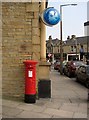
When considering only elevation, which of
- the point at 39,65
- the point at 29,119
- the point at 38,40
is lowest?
the point at 29,119

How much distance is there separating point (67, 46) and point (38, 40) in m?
85.4

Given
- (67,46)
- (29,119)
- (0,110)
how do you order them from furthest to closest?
(67,46) → (0,110) → (29,119)

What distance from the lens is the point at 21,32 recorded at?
11336mm

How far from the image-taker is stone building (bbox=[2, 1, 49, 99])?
1130cm

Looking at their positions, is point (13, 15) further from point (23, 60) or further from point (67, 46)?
point (67, 46)

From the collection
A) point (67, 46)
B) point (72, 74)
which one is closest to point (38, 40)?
point (72, 74)

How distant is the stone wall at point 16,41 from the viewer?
11.3 meters

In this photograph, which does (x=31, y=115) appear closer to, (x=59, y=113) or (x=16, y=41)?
(x=59, y=113)

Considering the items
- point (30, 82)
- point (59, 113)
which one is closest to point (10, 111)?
point (59, 113)

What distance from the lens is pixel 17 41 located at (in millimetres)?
11352

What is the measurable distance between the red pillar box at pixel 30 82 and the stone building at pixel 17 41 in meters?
0.77

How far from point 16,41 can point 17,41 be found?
3 centimetres

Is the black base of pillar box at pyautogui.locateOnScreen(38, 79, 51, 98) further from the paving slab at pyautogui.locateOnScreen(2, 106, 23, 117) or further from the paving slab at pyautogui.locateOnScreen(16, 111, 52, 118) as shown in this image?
the paving slab at pyautogui.locateOnScreen(16, 111, 52, 118)

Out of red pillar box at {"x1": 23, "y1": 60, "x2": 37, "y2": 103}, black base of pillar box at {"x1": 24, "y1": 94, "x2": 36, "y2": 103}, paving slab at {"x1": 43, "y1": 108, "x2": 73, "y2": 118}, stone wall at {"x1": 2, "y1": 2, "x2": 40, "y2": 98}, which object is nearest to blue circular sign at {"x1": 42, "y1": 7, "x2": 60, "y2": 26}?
stone wall at {"x1": 2, "y1": 2, "x2": 40, "y2": 98}
